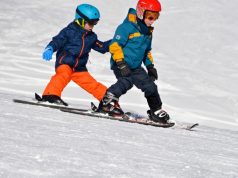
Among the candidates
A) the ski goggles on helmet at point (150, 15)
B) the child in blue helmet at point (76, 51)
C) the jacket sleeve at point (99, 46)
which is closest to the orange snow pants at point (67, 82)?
the child in blue helmet at point (76, 51)

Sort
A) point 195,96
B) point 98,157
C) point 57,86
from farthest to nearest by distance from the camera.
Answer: point 195,96 < point 57,86 < point 98,157

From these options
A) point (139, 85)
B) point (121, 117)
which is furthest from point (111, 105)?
point (139, 85)

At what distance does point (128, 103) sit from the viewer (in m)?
9.23

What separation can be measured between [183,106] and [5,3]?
951 centimetres

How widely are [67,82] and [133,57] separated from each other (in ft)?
2.98

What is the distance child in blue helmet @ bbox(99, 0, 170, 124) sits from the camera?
6477 millimetres

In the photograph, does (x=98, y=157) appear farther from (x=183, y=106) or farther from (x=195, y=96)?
(x=195, y=96)

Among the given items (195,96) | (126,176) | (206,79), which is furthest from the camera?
(206,79)

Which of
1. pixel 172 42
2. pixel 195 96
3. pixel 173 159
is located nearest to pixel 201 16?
pixel 172 42

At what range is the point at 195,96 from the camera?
1027 centimetres

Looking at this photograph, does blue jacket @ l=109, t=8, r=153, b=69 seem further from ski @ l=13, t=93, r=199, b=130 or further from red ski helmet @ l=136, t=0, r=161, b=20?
ski @ l=13, t=93, r=199, b=130

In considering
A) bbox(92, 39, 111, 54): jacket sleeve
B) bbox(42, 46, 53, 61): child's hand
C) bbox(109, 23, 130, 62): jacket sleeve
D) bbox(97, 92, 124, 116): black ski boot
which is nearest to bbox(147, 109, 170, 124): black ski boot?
bbox(97, 92, 124, 116): black ski boot

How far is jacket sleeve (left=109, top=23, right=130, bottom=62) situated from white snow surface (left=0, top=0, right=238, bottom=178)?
106 cm

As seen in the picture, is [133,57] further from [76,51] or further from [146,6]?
[76,51]
